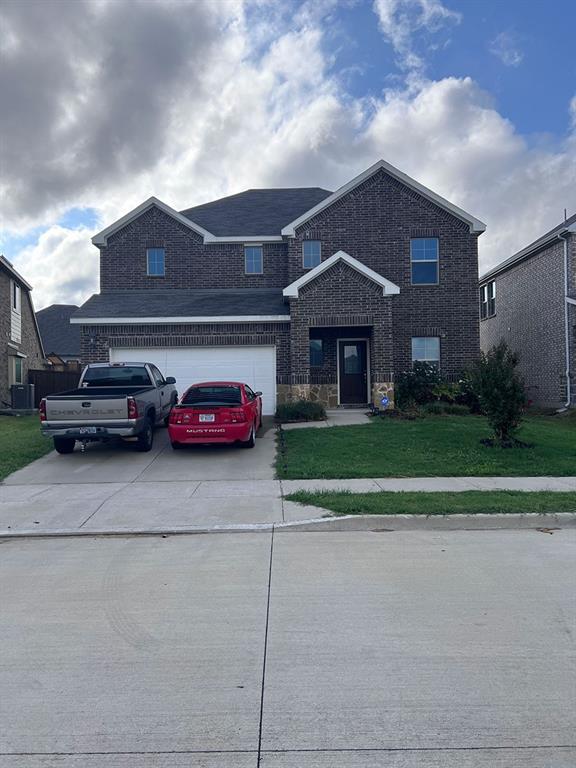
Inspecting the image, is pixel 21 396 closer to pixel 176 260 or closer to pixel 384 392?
pixel 176 260

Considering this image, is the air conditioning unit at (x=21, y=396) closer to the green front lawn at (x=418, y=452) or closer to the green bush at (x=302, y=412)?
the green bush at (x=302, y=412)

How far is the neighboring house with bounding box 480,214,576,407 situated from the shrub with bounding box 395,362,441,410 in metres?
5.30

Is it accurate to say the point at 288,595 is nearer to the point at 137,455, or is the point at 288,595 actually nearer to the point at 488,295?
the point at 137,455

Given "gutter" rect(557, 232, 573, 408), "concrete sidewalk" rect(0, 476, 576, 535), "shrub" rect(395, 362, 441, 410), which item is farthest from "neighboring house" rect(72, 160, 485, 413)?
"concrete sidewalk" rect(0, 476, 576, 535)

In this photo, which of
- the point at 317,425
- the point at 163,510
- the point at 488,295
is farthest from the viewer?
the point at 488,295

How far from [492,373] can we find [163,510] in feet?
24.7

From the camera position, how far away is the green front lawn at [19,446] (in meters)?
12.7

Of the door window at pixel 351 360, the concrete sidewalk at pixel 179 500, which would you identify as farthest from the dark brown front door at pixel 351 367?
the concrete sidewalk at pixel 179 500

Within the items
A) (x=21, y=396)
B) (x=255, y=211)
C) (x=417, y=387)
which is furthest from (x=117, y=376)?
(x=255, y=211)

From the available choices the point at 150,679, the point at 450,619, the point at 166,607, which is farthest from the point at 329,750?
the point at 166,607

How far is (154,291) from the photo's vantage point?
22.2m

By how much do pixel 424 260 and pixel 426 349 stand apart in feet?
9.72

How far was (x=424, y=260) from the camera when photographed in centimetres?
2116

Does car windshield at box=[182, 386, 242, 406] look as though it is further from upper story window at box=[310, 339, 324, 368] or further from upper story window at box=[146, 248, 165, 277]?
upper story window at box=[146, 248, 165, 277]
